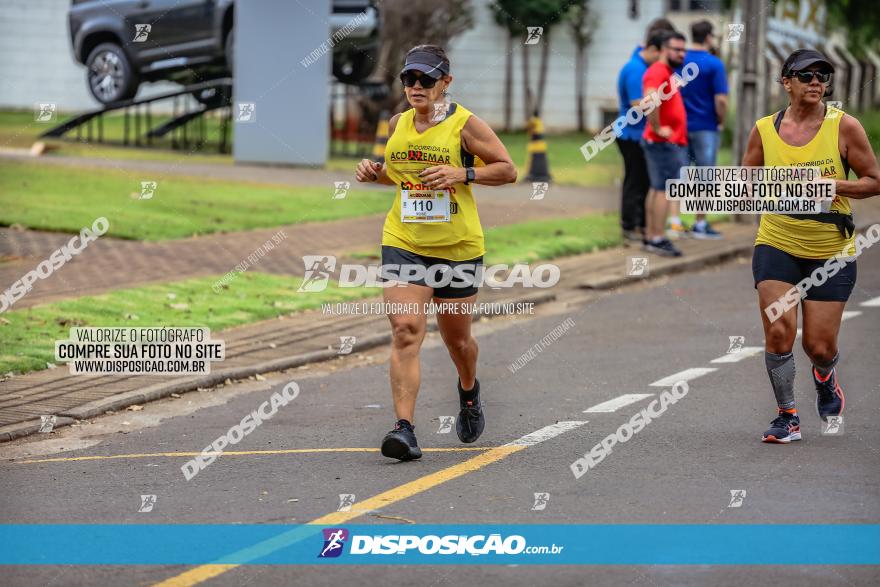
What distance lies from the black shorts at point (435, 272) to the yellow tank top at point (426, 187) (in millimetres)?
27

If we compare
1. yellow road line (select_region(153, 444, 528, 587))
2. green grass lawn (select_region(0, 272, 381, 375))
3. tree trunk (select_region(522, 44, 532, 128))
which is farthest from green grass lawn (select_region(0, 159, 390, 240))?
tree trunk (select_region(522, 44, 532, 128))

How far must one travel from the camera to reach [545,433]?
27.2 feet

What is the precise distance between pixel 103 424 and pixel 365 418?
4.72 ft

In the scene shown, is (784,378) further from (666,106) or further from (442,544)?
(666,106)

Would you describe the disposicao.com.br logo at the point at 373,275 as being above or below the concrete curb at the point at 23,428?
above

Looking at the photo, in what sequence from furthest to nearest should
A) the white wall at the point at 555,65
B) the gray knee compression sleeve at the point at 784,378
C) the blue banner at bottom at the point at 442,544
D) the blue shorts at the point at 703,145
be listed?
the white wall at the point at 555,65 → the blue shorts at the point at 703,145 → the gray knee compression sleeve at the point at 784,378 → the blue banner at bottom at the point at 442,544

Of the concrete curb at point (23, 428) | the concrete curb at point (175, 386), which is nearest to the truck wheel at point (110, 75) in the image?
the concrete curb at point (175, 386)

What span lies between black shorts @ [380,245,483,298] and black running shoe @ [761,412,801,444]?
1693 mm

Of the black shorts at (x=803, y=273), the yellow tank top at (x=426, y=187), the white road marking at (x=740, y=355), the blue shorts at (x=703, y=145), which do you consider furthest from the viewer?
the blue shorts at (x=703, y=145)

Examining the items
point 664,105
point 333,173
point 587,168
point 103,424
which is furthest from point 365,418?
point 587,168

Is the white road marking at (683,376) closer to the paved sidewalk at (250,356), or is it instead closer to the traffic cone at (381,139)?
the paved sidewalk at (250,356)

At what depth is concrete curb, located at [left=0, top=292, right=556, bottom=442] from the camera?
851cm

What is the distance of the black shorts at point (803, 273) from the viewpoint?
7.90 meters

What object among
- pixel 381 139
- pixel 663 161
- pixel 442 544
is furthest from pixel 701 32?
pixel 442 544
